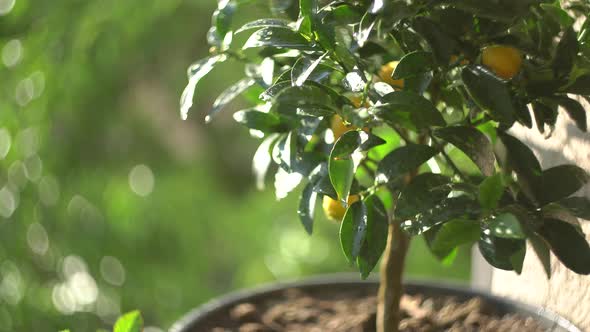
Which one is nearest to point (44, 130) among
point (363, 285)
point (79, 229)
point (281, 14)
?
point (79, 229)

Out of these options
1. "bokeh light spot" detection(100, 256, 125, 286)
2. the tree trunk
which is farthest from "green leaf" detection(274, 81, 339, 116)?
"bokeh light spot" detection(100, 256, 125, 286)

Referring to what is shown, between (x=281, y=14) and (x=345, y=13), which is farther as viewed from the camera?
(x=281, y=14)

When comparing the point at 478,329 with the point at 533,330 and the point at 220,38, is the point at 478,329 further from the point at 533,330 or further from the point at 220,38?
the point at 220,38

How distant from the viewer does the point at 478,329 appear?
0.73 m

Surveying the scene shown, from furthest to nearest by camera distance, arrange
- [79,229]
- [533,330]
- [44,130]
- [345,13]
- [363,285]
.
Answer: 1. [79,229]
2. [44,130]
3. [363,285]
4. [533,330]
5. [345,13]

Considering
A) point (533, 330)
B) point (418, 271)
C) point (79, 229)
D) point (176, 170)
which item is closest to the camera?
point (533, 330)

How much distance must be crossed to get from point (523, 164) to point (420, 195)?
90 mm

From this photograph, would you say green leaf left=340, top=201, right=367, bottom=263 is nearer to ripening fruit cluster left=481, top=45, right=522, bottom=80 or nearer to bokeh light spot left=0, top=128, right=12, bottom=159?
ripening fruit cluster left=481, top=45, right=522, bottom=80

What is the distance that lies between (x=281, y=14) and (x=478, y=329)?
14.6 inches

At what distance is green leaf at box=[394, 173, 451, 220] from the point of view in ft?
1.55

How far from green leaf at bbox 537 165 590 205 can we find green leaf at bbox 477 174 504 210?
7 centimetres

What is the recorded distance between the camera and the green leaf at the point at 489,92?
1.43 feet

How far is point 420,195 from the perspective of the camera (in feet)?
1.58

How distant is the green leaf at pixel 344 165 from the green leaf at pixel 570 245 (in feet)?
0.50
